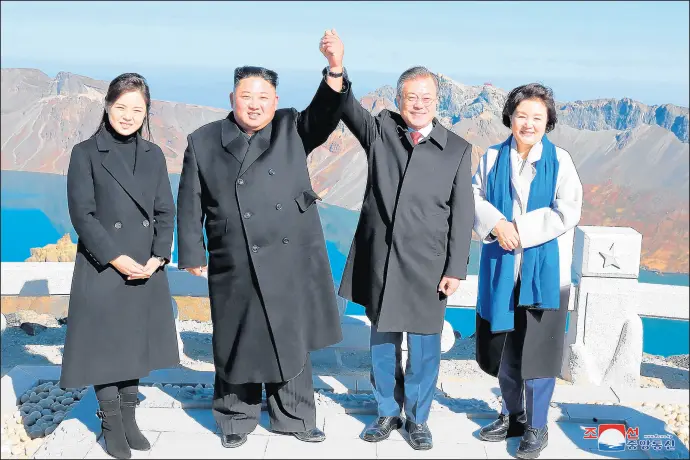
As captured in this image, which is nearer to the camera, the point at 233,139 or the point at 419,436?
the point at 233,139

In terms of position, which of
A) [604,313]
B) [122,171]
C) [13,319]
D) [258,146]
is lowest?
[13,319]

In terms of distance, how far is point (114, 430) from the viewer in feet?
11.5

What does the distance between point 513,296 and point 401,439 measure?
0.93 metres

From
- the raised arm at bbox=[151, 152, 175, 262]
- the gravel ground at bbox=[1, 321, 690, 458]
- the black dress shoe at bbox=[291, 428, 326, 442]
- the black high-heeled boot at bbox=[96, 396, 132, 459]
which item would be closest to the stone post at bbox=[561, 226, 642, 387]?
the gravel ground at bbox=[1, 321, 690, 458]

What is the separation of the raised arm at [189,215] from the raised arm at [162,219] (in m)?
0.05

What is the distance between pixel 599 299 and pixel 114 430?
325cm

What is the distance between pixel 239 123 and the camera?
348 centimetres

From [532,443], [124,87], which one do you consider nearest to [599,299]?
[532,443]

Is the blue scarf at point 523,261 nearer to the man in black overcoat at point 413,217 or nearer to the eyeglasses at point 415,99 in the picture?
the man in black overcoat at point 413,217

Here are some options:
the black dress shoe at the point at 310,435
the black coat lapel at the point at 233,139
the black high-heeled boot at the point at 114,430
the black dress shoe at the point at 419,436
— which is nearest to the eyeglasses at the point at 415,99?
the black coat lapel at the point at 233,139

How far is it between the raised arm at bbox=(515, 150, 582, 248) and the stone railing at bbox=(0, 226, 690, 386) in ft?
5.19

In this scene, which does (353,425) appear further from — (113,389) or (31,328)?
(31,328)

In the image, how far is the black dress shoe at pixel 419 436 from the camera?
363 cm

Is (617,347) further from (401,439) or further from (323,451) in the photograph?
(323,451)
